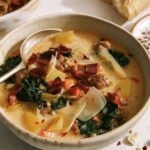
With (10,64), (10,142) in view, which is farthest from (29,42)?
(10,142)

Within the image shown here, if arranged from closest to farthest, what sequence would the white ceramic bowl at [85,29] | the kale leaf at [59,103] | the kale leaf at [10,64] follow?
the white ceramic bowl at [85,29] < the kale leaf at [59,103] < the kale leaf at [10,64]

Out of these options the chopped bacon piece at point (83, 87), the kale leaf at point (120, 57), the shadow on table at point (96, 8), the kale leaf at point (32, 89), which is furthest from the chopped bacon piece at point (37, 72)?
the shadow on table at point (96, 8)

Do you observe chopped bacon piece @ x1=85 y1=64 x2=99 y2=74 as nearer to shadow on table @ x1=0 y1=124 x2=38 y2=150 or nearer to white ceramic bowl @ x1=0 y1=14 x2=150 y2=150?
white ceramic bowl @ x1=0 y1=14 x2=150 y2=150

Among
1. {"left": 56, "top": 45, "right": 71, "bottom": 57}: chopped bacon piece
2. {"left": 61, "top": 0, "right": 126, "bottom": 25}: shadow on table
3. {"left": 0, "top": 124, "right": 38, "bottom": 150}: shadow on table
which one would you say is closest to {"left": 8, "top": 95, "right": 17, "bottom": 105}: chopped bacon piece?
{"left": 0, "top": 124, "right": 38, "bottom": 150}: shadow on table

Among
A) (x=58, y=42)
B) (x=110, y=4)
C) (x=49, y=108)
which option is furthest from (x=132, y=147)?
→ (x=110, y=4)

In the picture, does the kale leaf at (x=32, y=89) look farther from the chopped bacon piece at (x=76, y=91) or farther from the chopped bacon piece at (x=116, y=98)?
the chopped bacon piece at (x=116, y=98)

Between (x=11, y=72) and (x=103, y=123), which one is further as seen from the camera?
(x=11, y=72)

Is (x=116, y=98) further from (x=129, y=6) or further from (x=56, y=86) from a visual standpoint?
(x=129, y=6)
